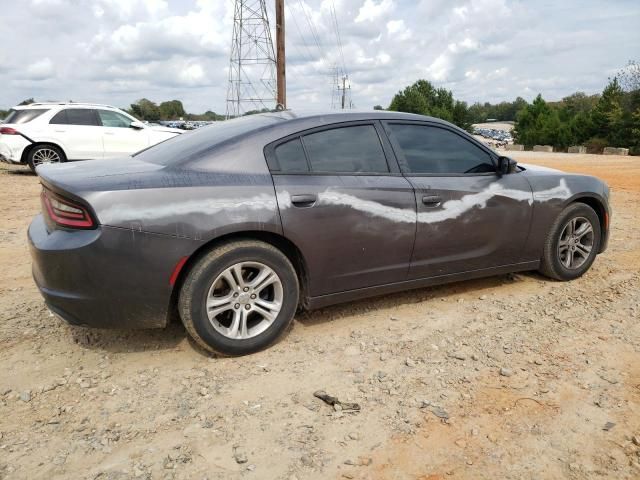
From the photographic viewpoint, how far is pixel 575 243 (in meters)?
4.79

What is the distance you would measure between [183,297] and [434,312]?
1991mm

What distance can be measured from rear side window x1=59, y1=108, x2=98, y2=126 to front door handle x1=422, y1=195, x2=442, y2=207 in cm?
1043

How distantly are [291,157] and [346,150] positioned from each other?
43cm

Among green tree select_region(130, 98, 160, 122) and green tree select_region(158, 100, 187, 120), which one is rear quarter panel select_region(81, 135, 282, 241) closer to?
green tree select_region(130, 98, 160, 122)

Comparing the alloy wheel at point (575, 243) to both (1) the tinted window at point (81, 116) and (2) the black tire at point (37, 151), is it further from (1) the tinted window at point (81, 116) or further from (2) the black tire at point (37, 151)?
(2) the black tire at point (37, 151)

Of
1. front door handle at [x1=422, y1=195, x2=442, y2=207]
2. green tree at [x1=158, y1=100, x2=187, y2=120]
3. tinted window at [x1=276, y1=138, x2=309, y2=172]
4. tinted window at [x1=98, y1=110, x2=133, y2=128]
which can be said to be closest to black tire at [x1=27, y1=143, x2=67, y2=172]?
tinted window at [x1=98, y1=110, x2=133, y2=128]

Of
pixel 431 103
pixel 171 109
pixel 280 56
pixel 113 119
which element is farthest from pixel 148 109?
pixel 113 119

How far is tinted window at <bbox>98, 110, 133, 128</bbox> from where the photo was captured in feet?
40.1

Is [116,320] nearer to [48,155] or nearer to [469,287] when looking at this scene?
[469,287]

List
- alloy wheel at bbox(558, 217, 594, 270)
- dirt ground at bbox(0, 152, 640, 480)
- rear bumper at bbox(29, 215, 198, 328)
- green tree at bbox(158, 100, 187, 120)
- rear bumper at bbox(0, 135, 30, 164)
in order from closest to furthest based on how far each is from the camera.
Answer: dirt ground at bbox(0, 152, 640, 480)
rear bumper at bbox(29, 215, 198, 328)
alloy wheel at bbox(558, 217, 594, 270)
rear bumper at bbox(0, 135, 30, 164)
green tree at bbox(158, 100, 187, 120)

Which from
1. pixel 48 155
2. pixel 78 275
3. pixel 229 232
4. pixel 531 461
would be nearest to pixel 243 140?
pixel 229 232

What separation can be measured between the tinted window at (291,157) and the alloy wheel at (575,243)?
2.52 metres

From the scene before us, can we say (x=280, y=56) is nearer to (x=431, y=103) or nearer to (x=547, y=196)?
(x=547, y=196)

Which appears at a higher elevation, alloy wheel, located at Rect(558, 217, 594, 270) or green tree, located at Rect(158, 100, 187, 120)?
green tree, located at Rect(158, 100, 187, 120)
